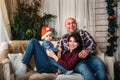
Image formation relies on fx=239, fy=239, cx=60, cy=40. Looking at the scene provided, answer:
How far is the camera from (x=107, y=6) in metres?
4.23

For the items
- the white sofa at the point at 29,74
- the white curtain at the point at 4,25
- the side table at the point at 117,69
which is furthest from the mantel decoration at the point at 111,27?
the white curtain at the point at 4,25

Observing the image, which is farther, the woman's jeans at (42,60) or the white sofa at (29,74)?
the woman's jeans at (42,60)

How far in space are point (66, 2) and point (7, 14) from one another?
1.12 m

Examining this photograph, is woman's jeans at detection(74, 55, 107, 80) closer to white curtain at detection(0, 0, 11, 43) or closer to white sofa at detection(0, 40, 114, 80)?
white sofa at detection(0, 40, 114, 80)

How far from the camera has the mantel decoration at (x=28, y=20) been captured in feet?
14.2

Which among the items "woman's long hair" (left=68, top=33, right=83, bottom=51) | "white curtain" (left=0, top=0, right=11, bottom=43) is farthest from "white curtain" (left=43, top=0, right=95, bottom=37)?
"woman's long hair" (left=68, top=33, right=83, bottom=51)

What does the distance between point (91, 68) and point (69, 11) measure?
1.62 m

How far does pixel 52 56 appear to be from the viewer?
10.7 feet

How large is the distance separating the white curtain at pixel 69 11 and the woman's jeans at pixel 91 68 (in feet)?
4.24

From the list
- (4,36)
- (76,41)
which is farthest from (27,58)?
(4,36)

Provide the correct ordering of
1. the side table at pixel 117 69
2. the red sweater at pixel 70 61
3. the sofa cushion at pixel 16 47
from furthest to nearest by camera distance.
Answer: the side table at pixel 117 69 < the sofa cushion at pixel 16 47 < the red sweater at pixel 70 61

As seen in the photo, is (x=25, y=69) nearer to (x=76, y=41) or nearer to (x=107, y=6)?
(x=76, y=41)

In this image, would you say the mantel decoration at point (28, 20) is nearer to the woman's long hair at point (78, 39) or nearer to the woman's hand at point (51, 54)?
the woman's hand at point (51, 54)

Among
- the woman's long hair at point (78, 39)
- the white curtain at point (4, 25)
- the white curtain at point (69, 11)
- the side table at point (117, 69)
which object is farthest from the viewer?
the white curtain at point (69, 11)
